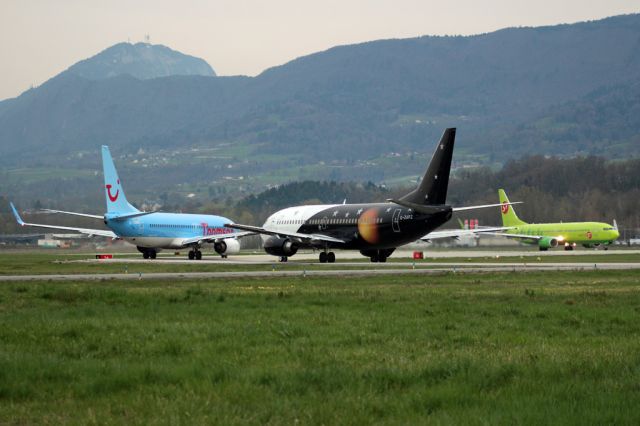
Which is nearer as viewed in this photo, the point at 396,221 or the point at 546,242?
the point at 396,221

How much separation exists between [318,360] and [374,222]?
50.1m

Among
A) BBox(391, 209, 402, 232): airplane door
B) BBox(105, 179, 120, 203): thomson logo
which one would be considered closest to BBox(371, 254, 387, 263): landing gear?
BBox(391, 209, 402, 232): airplane door

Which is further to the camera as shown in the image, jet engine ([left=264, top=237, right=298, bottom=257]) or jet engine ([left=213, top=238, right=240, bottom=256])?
jet engine ([left=213, top=238, right=240, bottom=256])

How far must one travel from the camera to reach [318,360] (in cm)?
1752

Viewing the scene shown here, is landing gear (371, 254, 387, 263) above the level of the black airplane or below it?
below

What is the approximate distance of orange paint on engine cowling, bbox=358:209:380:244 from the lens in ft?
222

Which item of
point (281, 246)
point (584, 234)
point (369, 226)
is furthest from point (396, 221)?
point (584, 234)

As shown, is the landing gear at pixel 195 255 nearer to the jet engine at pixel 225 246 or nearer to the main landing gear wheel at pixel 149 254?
the jet engine at pixel 225 246

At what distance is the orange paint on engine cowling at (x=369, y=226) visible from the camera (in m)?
67.6

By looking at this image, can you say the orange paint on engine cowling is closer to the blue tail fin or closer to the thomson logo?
the blue tail fin

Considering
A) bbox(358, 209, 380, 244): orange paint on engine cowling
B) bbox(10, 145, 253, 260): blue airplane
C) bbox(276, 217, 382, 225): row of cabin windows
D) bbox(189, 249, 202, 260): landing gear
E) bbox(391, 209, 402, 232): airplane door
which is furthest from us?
bbox(10, 145, 253, 260): blue airplane

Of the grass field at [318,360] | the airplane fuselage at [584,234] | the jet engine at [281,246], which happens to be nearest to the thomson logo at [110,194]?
the jet engine at [281,246]

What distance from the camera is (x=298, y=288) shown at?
37125mm

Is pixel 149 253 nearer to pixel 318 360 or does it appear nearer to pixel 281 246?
pixel 281 246
